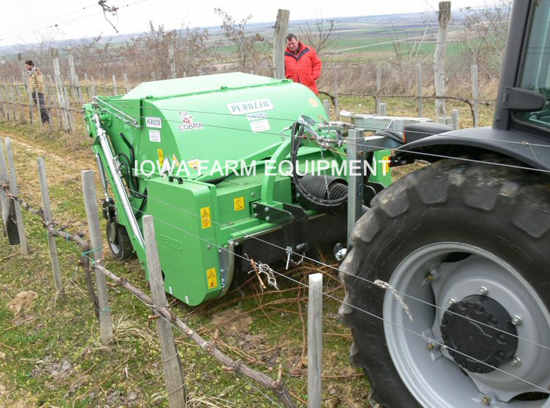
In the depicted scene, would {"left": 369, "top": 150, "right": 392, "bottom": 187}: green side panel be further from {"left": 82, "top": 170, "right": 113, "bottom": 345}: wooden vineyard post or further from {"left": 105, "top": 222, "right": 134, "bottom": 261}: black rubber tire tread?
{"left": 105, "top": 222, "right": 134, "bottom": 261}: black rubber tire tread

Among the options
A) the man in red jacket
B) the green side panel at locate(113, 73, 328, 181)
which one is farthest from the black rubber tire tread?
the man in red jacket

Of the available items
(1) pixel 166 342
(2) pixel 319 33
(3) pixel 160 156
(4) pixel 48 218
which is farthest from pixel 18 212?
(2) pixel 319 33

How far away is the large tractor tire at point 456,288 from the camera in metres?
1.94

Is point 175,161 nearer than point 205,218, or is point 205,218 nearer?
point 205,218

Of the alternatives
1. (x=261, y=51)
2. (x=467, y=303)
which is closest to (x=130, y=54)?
(x=261, y=51)

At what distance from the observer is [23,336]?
13.1 ft

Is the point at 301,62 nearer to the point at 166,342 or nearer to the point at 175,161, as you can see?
the point at 175,161

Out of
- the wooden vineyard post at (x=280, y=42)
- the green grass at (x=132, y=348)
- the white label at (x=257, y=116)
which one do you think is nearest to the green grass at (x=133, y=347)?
the green grass at (x=132, y=348)

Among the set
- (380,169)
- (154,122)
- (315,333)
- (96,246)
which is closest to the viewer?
(315,333)

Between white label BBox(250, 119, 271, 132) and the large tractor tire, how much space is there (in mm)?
2274

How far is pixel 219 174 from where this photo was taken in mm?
4148

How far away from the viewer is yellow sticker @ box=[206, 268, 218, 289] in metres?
3.80

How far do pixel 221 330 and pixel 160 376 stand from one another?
1.98 ft

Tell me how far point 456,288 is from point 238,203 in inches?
76.6
